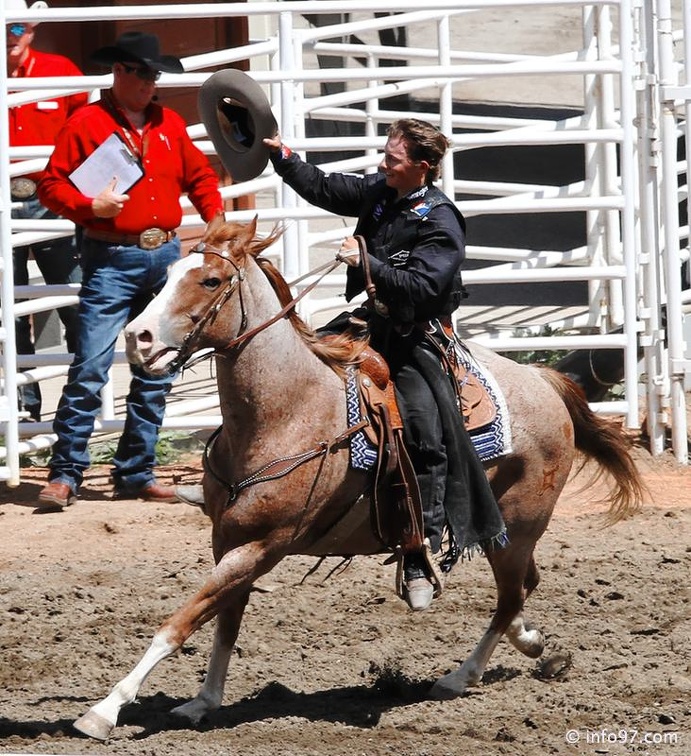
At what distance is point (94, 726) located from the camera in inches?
195

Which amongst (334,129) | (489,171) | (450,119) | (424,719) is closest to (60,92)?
(450,119)

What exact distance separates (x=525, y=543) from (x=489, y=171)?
363 inches

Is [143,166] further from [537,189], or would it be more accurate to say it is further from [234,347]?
[537,189]

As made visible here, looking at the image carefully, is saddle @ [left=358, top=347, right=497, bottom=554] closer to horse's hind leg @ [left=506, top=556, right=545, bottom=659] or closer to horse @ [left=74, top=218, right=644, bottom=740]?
horse @ [left=74, top=218, right=644, bottom=740]

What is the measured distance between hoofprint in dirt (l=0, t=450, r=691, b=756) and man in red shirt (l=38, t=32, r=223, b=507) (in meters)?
0.37

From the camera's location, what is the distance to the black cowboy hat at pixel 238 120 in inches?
221

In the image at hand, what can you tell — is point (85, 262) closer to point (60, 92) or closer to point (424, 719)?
point (60, 92)

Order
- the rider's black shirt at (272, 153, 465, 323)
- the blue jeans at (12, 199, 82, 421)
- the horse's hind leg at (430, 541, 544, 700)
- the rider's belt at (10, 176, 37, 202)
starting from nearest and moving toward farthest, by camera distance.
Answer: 1. the rider's black shirt at (272, 153, 465, 323)
2. the horse's hind leg at (430, 541, 544, 700)
3. the rider's belt at (10, 176, 37, 202)
4. the blue jeans at (12, 199, 82, 421)

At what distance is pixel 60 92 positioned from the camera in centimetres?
847

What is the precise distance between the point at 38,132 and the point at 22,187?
357 mm

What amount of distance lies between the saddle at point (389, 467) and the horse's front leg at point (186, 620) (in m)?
0.50

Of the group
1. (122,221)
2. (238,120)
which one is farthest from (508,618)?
(122,221)

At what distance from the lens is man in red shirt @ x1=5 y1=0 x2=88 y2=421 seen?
862cm

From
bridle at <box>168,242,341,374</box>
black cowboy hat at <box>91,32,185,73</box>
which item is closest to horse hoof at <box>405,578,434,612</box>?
bridle at <box>168,242,341,374</box>
